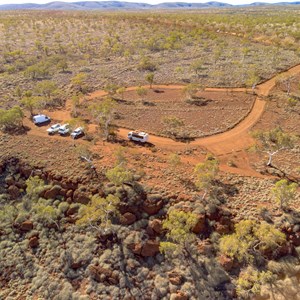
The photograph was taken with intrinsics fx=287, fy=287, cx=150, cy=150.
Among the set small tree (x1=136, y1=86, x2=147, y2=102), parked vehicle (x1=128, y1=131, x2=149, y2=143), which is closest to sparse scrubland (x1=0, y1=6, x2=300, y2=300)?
small tree (x1=136, y1=86, x2=147, y2=102)

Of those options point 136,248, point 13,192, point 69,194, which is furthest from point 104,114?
point 136,248

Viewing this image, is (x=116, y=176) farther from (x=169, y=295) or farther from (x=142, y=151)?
(x=169, y=295)

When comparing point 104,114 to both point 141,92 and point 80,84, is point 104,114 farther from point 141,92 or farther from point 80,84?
point 80,84

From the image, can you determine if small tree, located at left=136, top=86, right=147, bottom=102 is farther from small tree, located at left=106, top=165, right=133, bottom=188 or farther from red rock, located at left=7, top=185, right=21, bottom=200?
red rock, located at left=7, top=185, right=21, bottom=200

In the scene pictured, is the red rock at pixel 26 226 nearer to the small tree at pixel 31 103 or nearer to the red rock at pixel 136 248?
Result: the red rock at pixel 136 248

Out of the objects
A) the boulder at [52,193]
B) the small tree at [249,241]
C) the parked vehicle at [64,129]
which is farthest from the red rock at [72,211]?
the small tree at [249,241]

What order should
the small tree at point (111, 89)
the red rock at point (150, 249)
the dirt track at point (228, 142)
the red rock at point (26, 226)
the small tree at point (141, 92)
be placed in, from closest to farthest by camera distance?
the red rock at point (150, 249), the red rock at point (26, 226), the dirt track at point (228, 142), the small tree at point (141, 92), the small tree at point (111, 89)
